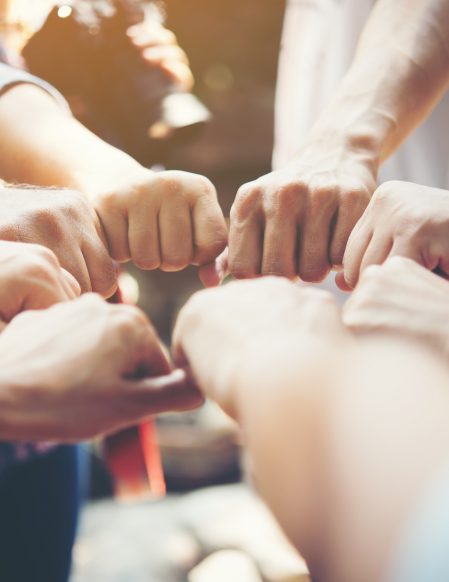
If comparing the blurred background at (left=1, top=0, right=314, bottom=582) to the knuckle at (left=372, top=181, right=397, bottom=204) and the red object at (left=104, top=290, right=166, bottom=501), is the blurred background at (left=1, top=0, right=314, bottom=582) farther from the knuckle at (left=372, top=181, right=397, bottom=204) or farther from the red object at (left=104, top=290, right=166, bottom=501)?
the knuckle at (left=372, top=181, right=397, bottom=204)

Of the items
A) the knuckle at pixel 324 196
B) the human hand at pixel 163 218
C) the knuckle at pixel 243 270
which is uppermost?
the knuckle at pixel 324 196

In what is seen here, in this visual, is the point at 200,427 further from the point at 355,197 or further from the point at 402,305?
the point at 402,305

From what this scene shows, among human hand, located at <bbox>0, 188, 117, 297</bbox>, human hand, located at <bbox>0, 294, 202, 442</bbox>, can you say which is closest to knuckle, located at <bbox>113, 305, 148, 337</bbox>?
human hand, located at <bbox>0, 294, 202, 442</bbox>

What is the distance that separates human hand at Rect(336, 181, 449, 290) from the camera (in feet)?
2.05

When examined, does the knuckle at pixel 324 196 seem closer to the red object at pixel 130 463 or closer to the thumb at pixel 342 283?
the thumb at pixel 342 283

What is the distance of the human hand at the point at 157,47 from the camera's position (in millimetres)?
1342

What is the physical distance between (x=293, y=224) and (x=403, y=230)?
0.17 m

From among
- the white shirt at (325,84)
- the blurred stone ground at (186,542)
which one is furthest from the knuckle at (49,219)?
the blurred stone ground at (186,542)

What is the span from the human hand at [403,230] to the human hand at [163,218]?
0.67ft

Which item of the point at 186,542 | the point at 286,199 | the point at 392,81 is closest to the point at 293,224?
the point at 286,199

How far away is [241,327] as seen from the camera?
464 mm

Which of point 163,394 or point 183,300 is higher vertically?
point 163,394

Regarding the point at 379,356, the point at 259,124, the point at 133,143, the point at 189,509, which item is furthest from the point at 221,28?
the point at 379,356

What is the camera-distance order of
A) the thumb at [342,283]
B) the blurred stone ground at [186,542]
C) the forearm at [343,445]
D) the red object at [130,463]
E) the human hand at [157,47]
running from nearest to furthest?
the forearm at [343,445], the thumb at [342,283], the red object at [130,463], the human hand at [157,47], the blurred stone ground at [186,542]
